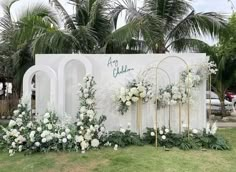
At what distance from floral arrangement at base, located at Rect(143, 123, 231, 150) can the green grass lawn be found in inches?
12.5

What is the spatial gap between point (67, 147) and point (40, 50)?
163 inches

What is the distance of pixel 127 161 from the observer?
307 inches

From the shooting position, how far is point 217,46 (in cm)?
1722

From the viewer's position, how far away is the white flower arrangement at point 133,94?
9430 mm

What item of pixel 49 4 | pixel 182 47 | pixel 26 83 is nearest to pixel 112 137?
pixel 26 83

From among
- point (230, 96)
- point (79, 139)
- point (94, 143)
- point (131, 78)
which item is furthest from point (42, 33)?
point (230, 96)

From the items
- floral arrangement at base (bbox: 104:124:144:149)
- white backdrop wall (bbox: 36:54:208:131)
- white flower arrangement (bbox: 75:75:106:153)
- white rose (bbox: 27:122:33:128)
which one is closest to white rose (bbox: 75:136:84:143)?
white flower arrangement (bbox: 75:75:106:153)

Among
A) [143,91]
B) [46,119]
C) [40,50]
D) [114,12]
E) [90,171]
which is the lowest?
[90,171]

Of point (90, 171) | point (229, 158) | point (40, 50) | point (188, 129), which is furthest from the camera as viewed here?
point (40, 50)

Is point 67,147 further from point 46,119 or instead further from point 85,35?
point 85,35

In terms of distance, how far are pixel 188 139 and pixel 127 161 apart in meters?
2.10

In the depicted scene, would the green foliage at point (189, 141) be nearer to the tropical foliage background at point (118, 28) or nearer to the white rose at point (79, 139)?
the white rose at point (79, 139)

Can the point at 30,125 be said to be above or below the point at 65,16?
below

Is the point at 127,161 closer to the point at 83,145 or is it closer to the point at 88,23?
the point at 83,145
